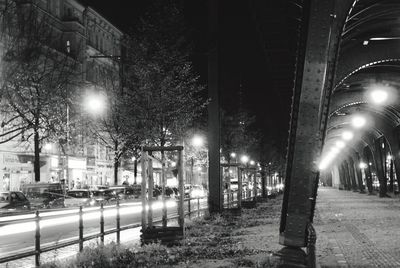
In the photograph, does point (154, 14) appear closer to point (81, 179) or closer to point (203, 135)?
point (203, 135)

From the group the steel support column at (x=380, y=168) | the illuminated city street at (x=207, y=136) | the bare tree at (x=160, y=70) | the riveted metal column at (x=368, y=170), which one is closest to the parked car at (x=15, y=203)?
the illuminated city street at (x=207, y=136)

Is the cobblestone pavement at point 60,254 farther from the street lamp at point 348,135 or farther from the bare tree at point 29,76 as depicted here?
the street lamp at point 348,135

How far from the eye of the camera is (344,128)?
45969 mm

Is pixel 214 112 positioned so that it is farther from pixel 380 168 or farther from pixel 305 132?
pixel 380 168

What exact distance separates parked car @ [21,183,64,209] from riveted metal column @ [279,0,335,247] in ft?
88.1

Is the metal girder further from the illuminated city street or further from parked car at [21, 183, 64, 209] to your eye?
parked car at [21, 183, 64, 209]

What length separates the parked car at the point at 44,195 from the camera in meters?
33.0

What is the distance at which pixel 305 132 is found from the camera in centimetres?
818

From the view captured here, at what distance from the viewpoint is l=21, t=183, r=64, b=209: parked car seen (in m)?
33.0

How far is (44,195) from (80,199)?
250 inches

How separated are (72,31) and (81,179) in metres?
17.4

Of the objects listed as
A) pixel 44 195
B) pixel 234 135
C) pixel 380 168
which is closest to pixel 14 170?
pixel 44 195

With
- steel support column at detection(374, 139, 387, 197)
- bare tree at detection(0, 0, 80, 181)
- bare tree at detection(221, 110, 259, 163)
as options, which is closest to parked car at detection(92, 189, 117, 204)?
bare tree at detection(0, 0, 80, 181)

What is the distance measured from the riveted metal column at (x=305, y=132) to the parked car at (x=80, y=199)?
3137cm
